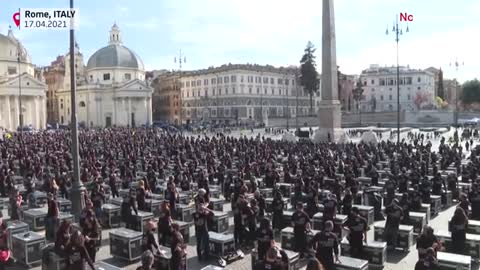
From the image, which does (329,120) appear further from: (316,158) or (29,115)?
(29,115)

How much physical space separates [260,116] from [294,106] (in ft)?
45.5

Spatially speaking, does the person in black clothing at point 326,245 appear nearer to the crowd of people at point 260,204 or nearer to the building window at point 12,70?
the crowd of people at point 260,204

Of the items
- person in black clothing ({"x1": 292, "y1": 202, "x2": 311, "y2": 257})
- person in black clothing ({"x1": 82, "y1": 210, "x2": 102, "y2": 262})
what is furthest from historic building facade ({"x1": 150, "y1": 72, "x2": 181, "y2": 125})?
person in black clothing ({"x1": 82, "y1": 210, "x2": 102, "y2": 262})

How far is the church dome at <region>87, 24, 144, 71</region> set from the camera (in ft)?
354

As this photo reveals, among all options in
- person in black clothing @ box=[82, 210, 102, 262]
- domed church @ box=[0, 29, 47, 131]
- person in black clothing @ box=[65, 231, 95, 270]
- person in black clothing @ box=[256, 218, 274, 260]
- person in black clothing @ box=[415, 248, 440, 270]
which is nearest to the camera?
person in black clothing @ box=[415, 248, 440, 270]

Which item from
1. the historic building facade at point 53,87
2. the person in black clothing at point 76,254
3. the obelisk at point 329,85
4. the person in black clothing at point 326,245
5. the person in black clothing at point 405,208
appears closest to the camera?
the person in black clothing at point 76,254

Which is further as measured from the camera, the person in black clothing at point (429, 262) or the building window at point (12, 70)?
the building window at point (12, 70)

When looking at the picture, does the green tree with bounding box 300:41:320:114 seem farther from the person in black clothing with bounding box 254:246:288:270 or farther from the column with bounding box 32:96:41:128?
the person in black clothing with bounding box 254:246:288:270

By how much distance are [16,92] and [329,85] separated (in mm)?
70227

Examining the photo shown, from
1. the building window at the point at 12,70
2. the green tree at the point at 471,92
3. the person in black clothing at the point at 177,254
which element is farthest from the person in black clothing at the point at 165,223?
the green tree at the point at 471,92

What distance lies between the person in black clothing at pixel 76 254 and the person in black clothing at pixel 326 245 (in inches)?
163

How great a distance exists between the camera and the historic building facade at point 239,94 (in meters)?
108

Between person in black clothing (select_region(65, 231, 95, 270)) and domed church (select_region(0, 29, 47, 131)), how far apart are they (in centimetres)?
8741

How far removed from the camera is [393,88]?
13362 centimetres
